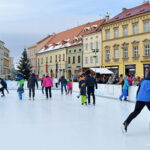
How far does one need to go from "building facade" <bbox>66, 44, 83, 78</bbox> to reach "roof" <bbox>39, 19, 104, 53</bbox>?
1244 mm

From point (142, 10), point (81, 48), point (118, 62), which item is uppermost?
point (142, 10)

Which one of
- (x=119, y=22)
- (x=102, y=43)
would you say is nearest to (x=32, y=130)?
(x=119, y=22)

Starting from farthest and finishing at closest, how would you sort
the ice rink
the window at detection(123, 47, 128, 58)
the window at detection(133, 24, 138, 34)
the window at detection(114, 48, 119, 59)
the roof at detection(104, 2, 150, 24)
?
the window at detection(114, 48, 119, 59)
the window at detection(123, 47, 128, 58)
the window at detection(133, 24, 138, 34)
the roof at detection(104, 2, 150, 24)
the ice rink

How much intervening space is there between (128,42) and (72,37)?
21.9m

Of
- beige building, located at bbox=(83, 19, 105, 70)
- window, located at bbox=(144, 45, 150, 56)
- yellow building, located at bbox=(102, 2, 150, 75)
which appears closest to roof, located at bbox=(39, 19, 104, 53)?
beige building, located at bbox=(83, 19, 105, 70)

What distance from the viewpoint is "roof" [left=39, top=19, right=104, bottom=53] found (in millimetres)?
50834

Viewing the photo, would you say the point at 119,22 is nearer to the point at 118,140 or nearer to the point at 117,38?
the point at 117,38

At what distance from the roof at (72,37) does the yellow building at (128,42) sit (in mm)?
6872

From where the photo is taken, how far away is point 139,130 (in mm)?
7047

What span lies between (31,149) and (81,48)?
4643 cm

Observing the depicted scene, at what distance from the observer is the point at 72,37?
5797 cm

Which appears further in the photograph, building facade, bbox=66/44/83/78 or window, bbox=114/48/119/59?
building facade, bbox=66/44/83/78

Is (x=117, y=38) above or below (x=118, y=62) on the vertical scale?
above

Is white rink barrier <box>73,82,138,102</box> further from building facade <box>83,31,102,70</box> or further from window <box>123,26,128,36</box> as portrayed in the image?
building facade <box>83,31,102,70</box>
